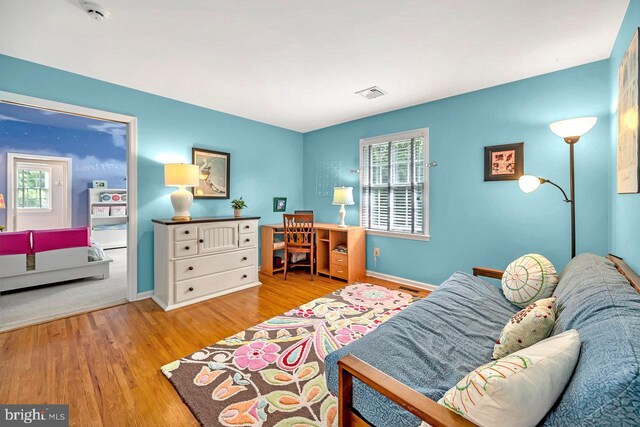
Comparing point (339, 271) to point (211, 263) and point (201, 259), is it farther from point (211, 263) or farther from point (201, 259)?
point (201, 259)

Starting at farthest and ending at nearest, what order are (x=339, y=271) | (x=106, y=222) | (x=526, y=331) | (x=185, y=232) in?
1. (x=106, y=222)
2. (x=339, y=271)
3. (x=185, y=232)
4. (x=526, y=331)

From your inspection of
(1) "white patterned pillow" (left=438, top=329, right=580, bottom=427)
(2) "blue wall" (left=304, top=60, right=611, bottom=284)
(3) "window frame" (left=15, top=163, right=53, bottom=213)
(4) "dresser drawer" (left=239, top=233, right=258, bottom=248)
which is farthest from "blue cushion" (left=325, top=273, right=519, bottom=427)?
(3) "window frame" (left=15, top=163, right=53, bottom=213)

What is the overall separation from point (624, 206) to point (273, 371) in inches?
105

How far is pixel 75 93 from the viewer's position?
2.68 metres

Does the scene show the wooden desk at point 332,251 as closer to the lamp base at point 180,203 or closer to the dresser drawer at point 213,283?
Result: the dresser drawer at point 213,283

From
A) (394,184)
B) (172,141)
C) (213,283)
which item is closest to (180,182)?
(172,141)

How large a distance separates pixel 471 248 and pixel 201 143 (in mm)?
3745

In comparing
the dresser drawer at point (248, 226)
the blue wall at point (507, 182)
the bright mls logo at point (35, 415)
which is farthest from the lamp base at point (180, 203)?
the blue wall at point (507, 182)

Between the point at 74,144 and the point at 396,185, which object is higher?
the point at 74,144

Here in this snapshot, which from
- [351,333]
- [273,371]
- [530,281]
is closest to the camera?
[530,281]

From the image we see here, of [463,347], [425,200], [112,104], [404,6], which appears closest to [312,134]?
[425,200]

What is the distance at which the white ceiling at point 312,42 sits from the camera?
5.78 feet

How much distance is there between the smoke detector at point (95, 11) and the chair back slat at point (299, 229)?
2.67 m

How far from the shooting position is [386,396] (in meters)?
0.89
